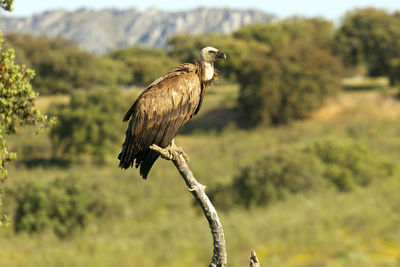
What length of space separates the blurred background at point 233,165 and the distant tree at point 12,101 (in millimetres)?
21

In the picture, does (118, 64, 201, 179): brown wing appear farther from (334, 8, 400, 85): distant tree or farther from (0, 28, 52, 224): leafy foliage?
(334, 8, 400, 85): distant tree

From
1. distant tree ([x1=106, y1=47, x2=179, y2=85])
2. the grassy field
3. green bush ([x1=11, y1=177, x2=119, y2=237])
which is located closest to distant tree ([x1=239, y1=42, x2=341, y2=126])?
the grassy field

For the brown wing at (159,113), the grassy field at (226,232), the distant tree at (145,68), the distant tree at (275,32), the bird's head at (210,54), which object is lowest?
the grassy field at (226,232)

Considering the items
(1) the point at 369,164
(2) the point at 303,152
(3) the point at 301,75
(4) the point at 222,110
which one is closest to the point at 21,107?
(2) the point at 303,152

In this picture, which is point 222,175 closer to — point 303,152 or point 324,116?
point 303,152

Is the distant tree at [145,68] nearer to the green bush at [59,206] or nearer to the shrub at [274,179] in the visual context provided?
the shrub at [274,179]

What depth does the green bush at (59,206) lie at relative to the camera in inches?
1332

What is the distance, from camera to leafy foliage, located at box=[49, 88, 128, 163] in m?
57.2

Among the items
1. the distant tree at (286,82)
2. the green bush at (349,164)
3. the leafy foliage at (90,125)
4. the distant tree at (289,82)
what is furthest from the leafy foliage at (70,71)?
the green bush at (349,164)

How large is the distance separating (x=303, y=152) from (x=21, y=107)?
1378 inches

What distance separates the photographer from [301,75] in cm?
6366

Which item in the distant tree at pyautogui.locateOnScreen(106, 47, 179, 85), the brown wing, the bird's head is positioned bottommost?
the brown wing

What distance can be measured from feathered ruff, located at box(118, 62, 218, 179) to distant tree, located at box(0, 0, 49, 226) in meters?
1.68

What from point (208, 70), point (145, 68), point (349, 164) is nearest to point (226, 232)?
point (349, 164)
